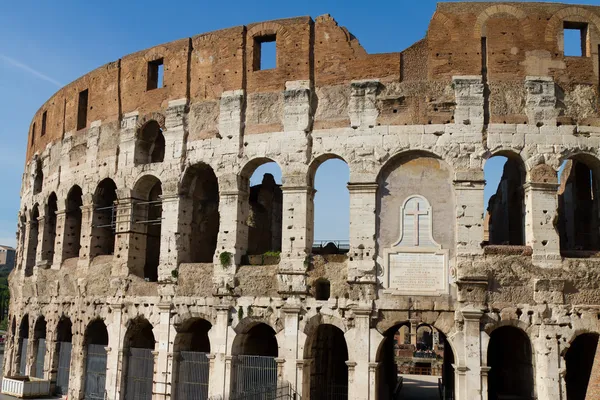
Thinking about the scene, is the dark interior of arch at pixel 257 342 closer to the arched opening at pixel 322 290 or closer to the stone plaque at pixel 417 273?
the arched opening at pixel 322 290

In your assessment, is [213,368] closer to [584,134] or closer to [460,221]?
[460,221]

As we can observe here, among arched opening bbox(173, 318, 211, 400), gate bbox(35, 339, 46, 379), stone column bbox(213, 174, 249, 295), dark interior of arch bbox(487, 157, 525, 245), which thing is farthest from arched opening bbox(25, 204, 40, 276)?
dark interior of arch bbox(487, 157, 525, 245)

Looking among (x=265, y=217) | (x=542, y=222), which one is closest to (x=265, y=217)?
(x=265, y=217)

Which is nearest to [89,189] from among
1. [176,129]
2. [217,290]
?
[176,129]

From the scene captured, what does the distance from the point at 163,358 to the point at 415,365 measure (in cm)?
1773

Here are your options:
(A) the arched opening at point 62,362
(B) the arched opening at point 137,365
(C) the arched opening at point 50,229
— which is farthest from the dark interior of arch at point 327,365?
(C) the arched opening at point 50,229

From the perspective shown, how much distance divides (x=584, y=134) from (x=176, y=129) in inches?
399

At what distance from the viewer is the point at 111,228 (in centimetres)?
1972

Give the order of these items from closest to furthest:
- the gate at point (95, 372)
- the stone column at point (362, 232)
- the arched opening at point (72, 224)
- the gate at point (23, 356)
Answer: the stone column at point (362, 232) → the gate at point (95, 372) → the arched opening at point (72, 224) → the gate at point (23, 356)

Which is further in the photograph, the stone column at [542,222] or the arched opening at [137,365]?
the arched opening at [137,365]

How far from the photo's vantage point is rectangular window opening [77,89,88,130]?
67.7 ft

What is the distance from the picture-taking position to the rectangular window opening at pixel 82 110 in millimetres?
20623

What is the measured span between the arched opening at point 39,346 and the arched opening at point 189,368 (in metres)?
6.30

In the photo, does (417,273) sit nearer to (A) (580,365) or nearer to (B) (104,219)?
(A) (580,365)
